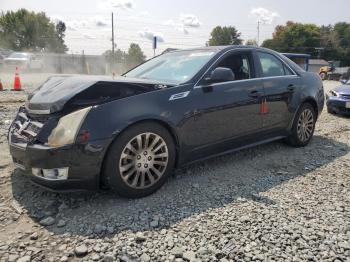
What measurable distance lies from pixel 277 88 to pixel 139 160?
2486 millimetres

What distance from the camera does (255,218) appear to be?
321 centimetres

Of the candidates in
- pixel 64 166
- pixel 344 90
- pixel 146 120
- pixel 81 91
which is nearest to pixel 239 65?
pixel 146 120

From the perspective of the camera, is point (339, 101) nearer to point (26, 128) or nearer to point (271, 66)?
point (271, 66)

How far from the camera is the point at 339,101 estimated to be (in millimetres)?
8516

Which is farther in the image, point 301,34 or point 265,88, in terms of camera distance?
point 301,34

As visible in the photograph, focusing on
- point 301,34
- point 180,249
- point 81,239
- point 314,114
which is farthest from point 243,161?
point 301,34

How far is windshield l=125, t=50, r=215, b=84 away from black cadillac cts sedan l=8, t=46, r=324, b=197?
0.06 ft

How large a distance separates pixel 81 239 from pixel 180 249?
2.62 feet

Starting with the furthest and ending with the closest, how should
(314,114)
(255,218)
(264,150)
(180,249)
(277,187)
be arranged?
(314,114), (264,150), (277,187), (255,218), (180,249)

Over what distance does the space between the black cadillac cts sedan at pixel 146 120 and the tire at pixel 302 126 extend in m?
0.63

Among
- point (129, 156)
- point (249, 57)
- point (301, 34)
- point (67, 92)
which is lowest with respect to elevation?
point (129, 156)

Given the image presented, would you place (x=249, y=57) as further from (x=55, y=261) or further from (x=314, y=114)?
(x=55, y=261)

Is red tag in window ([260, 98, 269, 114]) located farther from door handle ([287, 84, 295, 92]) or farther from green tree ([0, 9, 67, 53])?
green tree ([0, 9, 67, 53])

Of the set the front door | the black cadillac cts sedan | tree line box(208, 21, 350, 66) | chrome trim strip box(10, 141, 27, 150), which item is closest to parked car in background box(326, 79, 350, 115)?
the black cadillac cts sedan
